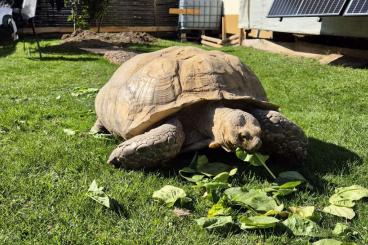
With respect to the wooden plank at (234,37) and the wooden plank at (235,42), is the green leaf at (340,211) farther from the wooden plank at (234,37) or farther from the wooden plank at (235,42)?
the wooden plank at (234,37)

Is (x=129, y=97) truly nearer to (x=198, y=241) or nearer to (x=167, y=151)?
(x=167, y=151)

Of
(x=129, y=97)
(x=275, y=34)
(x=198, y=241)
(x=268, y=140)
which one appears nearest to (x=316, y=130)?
(x=268, y=140)

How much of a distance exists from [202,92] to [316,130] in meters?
1.66

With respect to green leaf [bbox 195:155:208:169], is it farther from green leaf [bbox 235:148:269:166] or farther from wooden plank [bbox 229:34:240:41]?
wooden plank [bbox 229:34:240:41]

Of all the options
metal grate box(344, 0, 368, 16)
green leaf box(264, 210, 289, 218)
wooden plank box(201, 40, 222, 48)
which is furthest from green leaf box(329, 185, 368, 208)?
wooden plank box(201, 40, 222, 48)

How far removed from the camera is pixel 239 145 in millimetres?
3047

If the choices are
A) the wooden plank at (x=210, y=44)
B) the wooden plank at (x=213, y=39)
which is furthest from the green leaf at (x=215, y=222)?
the wooden plank at (x=213, y=39)

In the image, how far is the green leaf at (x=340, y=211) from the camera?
2695 millimetres

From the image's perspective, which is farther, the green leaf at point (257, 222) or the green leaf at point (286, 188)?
the green leaf at point (286, 188)

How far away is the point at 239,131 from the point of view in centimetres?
299

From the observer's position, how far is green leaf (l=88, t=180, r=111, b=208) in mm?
2746

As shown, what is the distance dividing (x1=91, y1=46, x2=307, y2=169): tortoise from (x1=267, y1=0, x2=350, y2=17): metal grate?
4.63 meters

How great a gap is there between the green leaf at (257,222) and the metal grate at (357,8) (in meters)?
5.06

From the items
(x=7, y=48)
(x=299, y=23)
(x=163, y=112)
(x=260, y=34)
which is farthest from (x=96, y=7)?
(x=163, y=112)
